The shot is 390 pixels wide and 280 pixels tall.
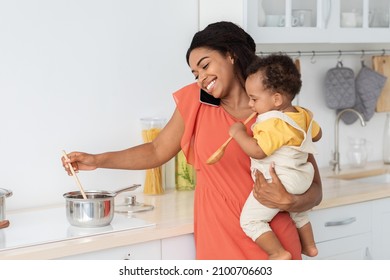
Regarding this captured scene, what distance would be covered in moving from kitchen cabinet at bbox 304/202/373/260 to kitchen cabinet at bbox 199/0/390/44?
72 cm

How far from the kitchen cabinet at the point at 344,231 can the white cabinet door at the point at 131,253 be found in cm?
70

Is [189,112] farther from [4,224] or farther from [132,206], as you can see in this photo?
[4,224]

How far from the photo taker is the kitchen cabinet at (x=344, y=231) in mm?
2850

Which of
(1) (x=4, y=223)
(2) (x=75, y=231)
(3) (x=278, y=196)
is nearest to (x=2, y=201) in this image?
(1) (x=4, y=223)

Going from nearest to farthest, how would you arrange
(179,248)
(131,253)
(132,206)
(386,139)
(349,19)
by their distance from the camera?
(131,253)
(179,248)
(132,206)
(349,19)
(386,139)

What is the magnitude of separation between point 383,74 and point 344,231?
1.12 m

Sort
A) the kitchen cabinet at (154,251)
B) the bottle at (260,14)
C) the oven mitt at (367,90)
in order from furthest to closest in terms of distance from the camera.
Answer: the oven mitt at (367,90) < the bottle at (260,14) < the kitchen cabinet at (154,251)

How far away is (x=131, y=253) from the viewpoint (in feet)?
7.66

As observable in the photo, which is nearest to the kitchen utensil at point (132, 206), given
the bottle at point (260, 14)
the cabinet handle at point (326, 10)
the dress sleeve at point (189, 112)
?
the dress sleeve at point (189, 112)

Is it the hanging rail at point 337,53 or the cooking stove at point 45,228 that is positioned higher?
the hanging rail at point 337,53

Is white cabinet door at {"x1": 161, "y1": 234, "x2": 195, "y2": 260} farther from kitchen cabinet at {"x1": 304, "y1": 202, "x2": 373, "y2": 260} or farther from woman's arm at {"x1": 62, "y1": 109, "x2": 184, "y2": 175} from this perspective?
kitchen cabinet at {"x1": 304, "y1": 202, "x2": 373, "y2": 260}

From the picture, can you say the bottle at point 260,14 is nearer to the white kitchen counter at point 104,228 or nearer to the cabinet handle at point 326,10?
the cabinet handle at point 326,10

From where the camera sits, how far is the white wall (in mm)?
2672

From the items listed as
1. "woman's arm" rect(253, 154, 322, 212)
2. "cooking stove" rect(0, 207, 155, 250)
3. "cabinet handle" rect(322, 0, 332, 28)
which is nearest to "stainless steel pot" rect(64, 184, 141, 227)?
"cooking stove" rect(0, 207, 155, 250)
